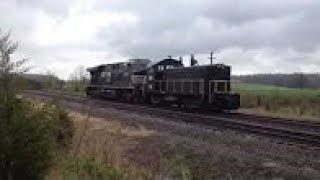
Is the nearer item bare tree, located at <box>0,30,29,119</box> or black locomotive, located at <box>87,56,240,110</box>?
bare tree, located at <box>0,30,29,119</box>

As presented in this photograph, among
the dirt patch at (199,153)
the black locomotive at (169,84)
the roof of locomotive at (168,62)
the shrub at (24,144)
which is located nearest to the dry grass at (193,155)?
the dirt patch at (199,153)

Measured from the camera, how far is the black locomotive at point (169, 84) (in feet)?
115

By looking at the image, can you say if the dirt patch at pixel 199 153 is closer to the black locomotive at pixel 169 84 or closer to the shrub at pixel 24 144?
the shrub at pixel 24 144

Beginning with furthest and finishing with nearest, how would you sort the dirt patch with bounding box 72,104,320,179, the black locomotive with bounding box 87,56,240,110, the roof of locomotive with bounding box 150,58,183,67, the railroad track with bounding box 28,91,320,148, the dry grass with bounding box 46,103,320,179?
1. the roof of locomotive with bounding box 150,58,183,67
2. the black locomotive with bounding box 87,56,240,110
3. the railroad track with bounding box 28,91,320,148
4. the dirt patch with bounding box 72,104,320,179
5. the dry grass with bounding box 46,103,320,179

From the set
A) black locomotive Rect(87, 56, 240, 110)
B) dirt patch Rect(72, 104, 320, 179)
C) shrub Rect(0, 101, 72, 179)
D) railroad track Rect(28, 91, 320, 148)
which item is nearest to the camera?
shrub Rect(0, 101, 72, 179)

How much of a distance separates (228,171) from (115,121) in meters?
13.8

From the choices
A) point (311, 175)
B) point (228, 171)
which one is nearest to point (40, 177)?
point (228, 171)

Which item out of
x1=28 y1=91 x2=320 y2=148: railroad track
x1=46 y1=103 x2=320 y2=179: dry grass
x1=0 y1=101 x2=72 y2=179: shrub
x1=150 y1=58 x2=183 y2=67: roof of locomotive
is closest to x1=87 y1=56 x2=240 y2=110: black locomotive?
x1=150 y1=58 x2=183 y2=67: roof of locomotive

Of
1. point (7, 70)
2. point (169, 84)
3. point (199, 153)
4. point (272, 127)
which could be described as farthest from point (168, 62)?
point (7, 70)

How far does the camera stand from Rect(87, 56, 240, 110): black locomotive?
3500cm

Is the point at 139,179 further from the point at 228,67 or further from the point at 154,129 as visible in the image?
the point at 228,67

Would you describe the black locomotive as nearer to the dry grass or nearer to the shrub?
the dry grass

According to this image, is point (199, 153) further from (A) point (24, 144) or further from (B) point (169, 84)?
(B) point (169, 84)

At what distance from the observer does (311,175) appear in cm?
1309
